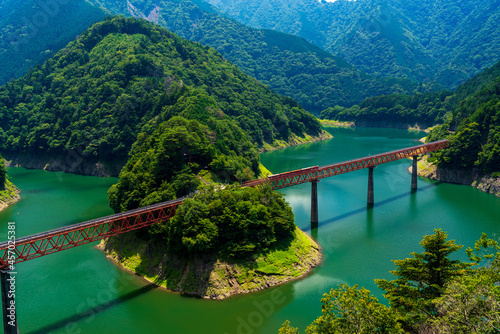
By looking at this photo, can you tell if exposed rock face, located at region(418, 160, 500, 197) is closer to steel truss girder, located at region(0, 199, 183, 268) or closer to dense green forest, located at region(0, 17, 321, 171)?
dense green forest, located at region(0, 17, 321, 171)

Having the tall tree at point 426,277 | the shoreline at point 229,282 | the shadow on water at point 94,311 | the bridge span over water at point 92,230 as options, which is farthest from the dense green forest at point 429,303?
the bridge span over water at point 92,230

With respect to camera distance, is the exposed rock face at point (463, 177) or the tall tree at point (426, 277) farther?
the exposed rock face at point (463, 177)

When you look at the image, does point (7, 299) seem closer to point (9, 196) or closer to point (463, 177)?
point (9, 196)

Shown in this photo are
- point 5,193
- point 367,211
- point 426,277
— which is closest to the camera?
point 426,277

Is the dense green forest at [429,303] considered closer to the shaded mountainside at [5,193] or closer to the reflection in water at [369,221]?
the reflection in water at [369,221]

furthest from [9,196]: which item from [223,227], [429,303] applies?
[429,303]

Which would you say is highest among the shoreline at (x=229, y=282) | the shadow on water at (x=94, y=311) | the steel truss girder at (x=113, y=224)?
the steel truss girder at (x=113, y=224)
